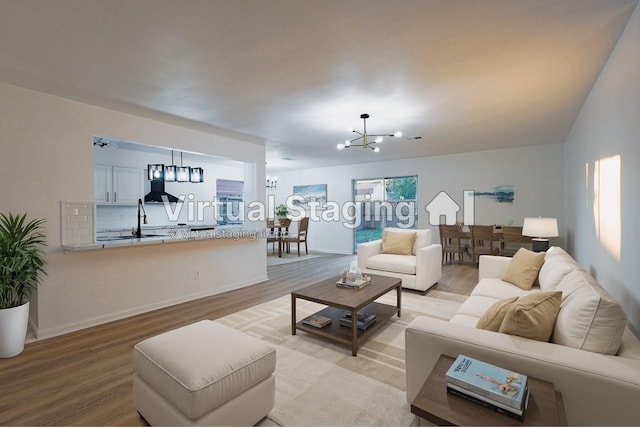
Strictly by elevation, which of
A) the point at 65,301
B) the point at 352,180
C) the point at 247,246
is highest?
the point at 352,180

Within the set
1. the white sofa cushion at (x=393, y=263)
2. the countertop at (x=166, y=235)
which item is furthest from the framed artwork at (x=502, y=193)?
the countertop at (x=166, y=235)

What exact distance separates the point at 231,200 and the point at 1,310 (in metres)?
5.42

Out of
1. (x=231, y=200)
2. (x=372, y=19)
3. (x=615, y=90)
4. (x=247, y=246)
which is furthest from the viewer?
(x=231, y=200)

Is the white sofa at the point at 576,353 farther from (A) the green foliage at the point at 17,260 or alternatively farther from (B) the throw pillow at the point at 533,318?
(A) the green foliage at the point at 17,260

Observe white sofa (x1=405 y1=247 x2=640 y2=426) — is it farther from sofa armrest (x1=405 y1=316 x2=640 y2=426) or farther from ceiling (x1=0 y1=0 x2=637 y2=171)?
ceiling (x1=0 y1=0 x2=637 y2=171)

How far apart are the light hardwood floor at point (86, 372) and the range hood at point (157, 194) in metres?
2.76

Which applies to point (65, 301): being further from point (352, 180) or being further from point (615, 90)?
point (352, 180)

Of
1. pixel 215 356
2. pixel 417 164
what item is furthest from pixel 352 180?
pixel 215 356

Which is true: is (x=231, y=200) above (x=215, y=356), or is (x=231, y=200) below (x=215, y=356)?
above

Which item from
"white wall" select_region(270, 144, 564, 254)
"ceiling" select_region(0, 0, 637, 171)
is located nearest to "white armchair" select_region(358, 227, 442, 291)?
"ceiling" select_region(0, 0, 637, 171)

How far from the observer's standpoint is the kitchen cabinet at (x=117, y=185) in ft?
16.9

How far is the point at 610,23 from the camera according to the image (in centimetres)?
191

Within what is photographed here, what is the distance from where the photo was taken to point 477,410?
1.13 meters

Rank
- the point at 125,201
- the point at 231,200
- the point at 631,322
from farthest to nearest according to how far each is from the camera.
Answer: the point at 231,200
the point at 125,201
the point at 631,322
